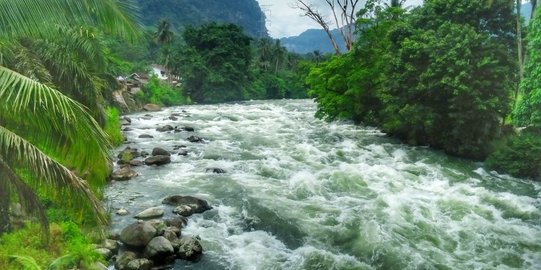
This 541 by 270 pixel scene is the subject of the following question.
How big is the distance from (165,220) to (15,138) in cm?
715

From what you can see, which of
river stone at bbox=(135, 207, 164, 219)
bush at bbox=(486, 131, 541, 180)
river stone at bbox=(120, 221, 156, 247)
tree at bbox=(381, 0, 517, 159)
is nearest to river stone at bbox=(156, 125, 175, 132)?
tree at bbox=(381, 0, 517, 159)

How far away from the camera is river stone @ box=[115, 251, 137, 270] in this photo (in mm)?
9422

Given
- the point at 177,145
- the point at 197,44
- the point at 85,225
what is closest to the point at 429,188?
the point at 85,225

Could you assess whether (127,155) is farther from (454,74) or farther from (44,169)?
(454,74)

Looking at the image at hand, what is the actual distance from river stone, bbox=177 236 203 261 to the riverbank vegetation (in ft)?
45.4

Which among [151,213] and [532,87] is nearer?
[151,213]

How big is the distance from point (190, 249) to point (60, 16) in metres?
6.67

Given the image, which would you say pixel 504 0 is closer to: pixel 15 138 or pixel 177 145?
pixel 177 145

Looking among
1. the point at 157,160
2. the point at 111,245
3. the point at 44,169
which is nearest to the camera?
the point at 44,169

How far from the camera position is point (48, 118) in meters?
5.62

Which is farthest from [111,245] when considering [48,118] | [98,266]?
[48,118]

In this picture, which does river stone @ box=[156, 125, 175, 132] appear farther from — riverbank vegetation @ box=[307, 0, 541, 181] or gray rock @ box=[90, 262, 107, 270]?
gray rock @ box=[90, 262, 107, 270]

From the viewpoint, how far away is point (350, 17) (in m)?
30.0

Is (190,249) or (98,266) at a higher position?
(98,266)
